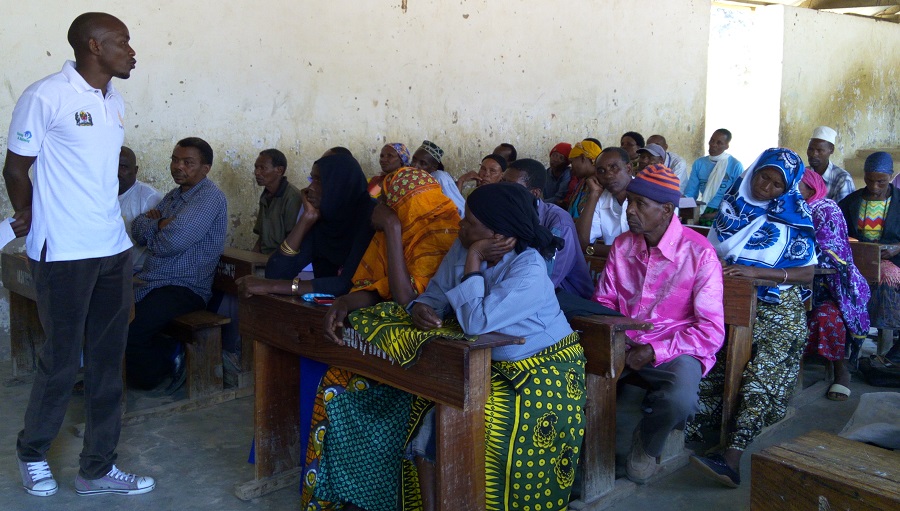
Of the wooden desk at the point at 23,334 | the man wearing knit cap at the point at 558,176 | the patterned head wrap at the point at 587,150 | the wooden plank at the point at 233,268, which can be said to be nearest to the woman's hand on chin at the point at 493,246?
the wooden plank at the point at 233,268

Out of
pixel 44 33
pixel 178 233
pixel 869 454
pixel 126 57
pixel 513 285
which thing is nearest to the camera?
pixel 869 454

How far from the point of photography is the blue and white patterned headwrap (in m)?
3.87

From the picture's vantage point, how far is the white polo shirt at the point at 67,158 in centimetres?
289

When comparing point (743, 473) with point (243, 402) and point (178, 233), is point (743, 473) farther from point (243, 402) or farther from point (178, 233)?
point (178, 233)

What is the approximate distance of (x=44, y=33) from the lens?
17.8 feet

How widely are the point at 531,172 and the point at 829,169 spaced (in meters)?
3.18

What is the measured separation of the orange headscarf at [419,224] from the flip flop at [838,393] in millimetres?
2629

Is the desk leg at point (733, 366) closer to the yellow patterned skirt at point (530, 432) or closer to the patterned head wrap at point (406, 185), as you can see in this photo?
the yellow patterned skirt at point (530, 432)

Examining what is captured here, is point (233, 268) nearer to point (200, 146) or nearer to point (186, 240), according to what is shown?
point (186, 240)

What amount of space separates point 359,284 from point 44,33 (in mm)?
3592

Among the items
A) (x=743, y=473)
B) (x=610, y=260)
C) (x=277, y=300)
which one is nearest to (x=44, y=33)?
(x=277, y=300)

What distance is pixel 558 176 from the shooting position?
25.6 feet

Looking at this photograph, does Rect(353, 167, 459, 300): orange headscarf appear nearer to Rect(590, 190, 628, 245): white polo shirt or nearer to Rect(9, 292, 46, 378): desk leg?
Rect(590, 190, 628, 245): white polo shirt

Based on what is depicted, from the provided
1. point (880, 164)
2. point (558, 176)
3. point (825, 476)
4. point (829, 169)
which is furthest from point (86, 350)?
point (829, 169)
